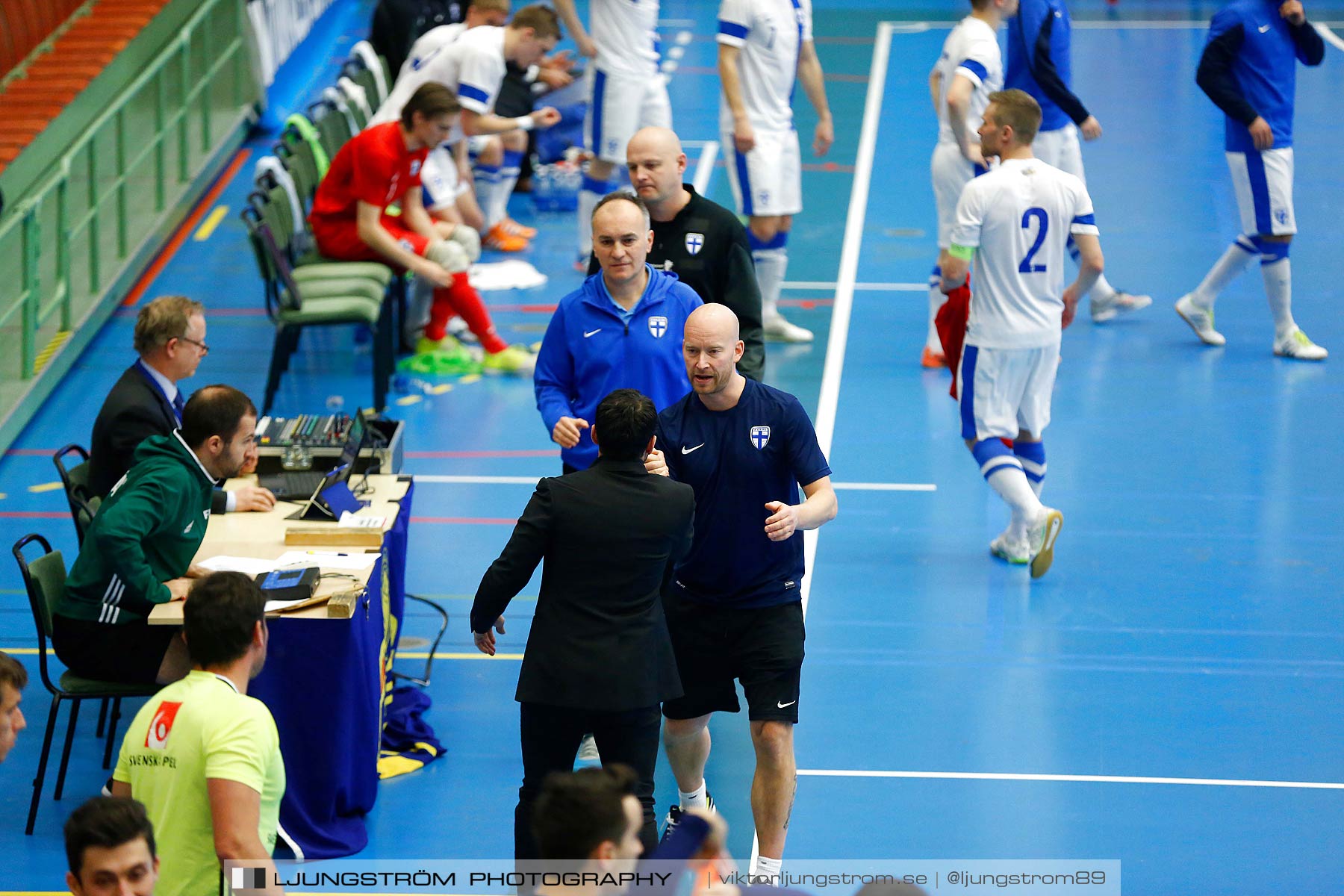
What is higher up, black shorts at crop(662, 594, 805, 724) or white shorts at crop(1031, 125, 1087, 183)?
white shorts at crop(1031, 125, 1087, 183)

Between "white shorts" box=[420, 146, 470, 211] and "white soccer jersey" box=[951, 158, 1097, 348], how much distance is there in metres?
4.90

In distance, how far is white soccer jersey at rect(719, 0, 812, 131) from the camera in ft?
34.9

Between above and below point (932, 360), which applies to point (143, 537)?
above

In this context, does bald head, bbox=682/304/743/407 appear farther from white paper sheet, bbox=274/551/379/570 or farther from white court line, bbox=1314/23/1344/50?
white court line, bbox=1314/23/1344/50

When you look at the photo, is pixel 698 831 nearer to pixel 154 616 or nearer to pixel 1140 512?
pixel 154 616

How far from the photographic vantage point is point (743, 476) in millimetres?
5387

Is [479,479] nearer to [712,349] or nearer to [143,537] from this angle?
[143,537]

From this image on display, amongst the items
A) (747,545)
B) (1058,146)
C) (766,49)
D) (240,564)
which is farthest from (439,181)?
(747,545)

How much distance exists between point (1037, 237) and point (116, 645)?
453 centimetres

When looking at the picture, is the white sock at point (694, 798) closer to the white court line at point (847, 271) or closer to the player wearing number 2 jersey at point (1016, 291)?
the white court line at point (847, 271)

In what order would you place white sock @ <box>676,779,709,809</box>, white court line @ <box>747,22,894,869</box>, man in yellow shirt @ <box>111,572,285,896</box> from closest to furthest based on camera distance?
man in yellow shirt @ <box>111,572,285,896</box> < white sock @ <box>676,779,709,809</box> < white court line @ <box>747,22,894,869</box>

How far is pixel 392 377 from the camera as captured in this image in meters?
10.8

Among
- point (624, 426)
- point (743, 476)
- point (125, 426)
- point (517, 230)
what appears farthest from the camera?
point (517, 230)

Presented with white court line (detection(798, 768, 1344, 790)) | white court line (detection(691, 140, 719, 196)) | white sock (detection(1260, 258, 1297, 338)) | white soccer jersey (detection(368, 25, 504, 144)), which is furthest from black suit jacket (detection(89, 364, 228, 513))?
white court line (detection(691, 140, 719, 196))
